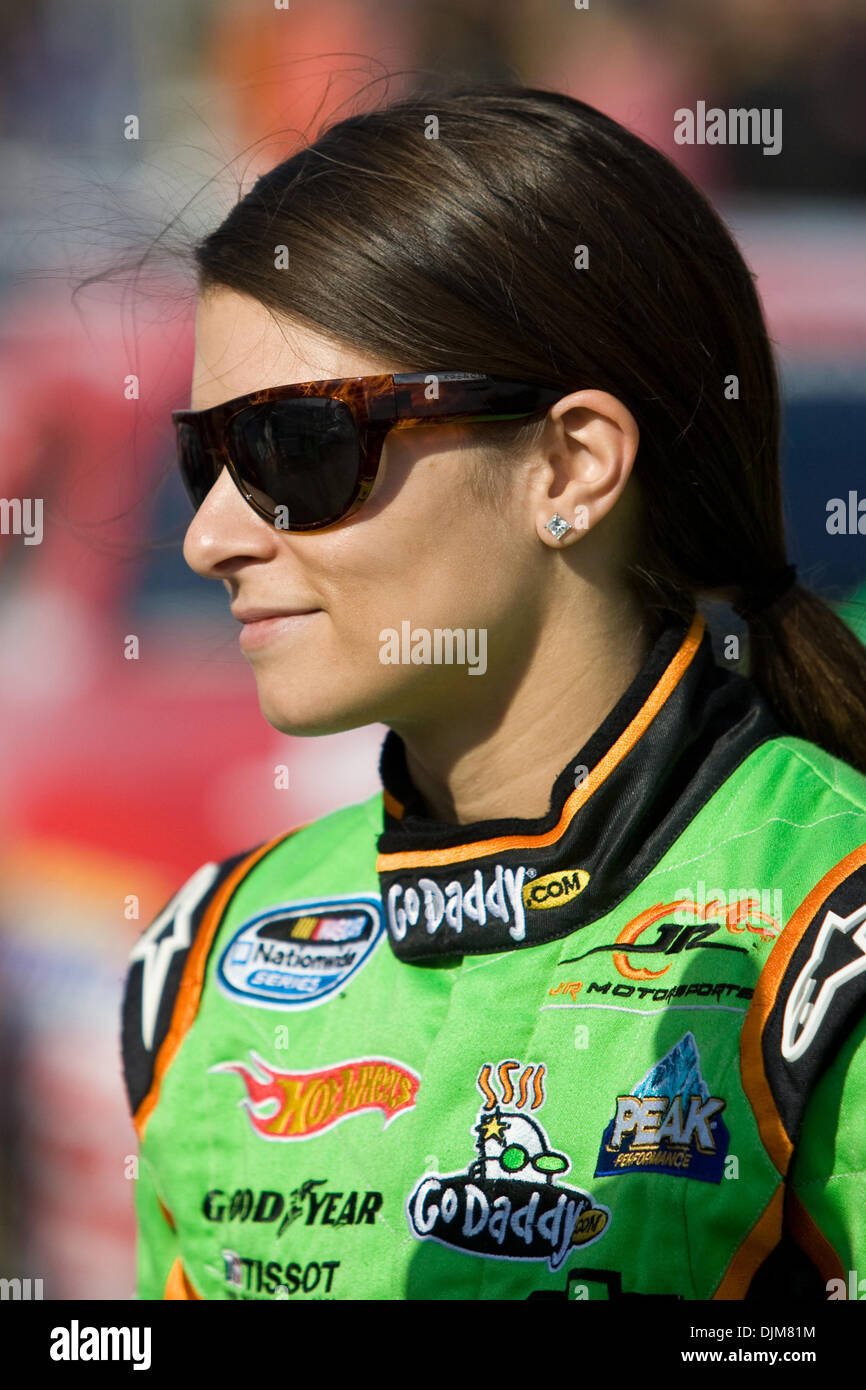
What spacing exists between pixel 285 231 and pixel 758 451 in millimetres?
667

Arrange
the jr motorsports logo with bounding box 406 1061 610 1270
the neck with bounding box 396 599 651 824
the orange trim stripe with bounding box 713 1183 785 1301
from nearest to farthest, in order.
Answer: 1. the orange trim stripe with bounding box 713 1183 785 1301
2. the jr motorsports logo with bounding box 406 1061 610 1270
3. the neck with bounding box 396 599 651 824

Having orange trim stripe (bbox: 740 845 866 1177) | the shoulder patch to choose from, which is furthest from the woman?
the shoulder patch

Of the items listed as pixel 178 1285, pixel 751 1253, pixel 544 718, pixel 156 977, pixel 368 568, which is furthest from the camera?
pixel 156 977

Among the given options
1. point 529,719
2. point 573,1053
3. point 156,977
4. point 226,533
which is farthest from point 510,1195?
point 226,533

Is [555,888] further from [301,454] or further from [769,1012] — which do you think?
[301,454]

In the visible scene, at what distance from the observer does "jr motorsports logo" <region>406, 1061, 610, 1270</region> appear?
55.7 inches

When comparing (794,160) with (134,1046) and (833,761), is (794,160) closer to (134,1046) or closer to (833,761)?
(833,761)

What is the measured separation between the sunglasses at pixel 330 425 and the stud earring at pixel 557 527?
13 cm

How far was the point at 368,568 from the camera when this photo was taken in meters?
1.55

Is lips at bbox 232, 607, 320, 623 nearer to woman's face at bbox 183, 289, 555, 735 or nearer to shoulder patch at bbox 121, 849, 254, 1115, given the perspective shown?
woman's face at bbox 183, 289, 555, 735

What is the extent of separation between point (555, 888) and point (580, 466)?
0.51m

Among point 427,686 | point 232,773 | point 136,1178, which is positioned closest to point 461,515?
point 427,686

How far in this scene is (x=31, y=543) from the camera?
3.87 m

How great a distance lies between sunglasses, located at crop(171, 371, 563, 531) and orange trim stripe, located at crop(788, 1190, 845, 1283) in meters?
0.89
